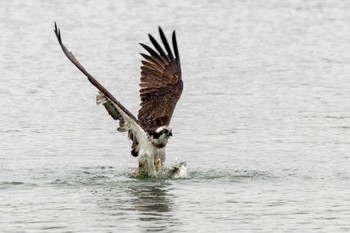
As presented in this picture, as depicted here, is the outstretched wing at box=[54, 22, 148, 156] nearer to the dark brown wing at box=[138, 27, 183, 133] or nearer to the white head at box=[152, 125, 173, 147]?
the white head at box=[152, 125, 173, 147]

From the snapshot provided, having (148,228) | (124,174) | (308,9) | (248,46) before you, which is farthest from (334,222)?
(308,9)

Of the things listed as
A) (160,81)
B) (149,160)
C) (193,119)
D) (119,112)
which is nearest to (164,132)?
(149,160)

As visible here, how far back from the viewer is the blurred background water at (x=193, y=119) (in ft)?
41.3

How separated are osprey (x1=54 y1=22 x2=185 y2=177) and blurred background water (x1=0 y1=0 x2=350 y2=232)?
1.20 feet

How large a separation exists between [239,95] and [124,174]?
4.79 metres

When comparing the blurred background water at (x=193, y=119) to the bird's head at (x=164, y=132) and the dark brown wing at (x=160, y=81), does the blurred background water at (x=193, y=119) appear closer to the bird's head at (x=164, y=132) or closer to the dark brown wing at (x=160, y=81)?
the bird's head at (x=164, y=132)

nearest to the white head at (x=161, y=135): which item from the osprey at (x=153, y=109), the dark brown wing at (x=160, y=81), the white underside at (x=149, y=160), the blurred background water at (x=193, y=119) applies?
the osprey at (x=153, y=109)

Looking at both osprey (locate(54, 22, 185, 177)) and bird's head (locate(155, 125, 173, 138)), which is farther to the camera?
bird's head (locate(155, 125, 173, 138))

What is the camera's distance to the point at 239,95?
19.2m

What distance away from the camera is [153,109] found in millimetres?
15242

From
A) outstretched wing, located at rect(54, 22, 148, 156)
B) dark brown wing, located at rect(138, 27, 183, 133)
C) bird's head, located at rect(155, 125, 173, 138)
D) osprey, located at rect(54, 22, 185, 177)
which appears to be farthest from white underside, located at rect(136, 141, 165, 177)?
dark brown wing, located at rect(138, 27, 183, 133)

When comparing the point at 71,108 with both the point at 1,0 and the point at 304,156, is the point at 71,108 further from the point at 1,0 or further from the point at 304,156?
the point at 1,0

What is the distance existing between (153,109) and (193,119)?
2.57m

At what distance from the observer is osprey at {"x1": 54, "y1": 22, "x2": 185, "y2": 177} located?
14109 millimetres
